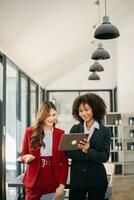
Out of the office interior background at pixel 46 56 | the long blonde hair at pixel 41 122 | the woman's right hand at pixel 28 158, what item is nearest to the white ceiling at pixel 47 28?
the office interior background at pixel 46 56

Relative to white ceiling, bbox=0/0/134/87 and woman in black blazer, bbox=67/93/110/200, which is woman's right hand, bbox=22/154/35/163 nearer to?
woman in black blazer, bbox=67/93/110/200

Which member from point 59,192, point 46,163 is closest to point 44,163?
point 46,163

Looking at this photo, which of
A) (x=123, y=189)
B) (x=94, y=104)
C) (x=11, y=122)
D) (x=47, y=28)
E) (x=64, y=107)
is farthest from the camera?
(x=64, y=107)

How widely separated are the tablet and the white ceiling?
2620 mm

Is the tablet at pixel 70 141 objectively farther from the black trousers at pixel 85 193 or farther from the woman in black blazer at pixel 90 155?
the black trousers at pixel 85 193

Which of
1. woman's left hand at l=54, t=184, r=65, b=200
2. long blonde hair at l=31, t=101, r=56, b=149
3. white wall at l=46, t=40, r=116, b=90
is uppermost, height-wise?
white wall at l=46, t=40, r=116, b=90

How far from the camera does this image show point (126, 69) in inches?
372

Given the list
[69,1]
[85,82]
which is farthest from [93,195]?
[85,82]

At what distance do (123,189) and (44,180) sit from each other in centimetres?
486

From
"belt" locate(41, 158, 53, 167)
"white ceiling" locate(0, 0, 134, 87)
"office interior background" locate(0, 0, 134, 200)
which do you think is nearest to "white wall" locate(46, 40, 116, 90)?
"office interior background" locate(0, 0, 134, 200)

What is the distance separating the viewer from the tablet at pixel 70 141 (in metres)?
2.21

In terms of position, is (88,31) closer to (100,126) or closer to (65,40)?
(65,40)

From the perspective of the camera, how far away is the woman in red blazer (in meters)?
2.35

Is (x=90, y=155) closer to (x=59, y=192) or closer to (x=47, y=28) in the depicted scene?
(x=59, y=192)
